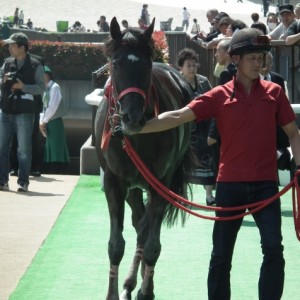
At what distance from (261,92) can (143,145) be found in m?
1.34

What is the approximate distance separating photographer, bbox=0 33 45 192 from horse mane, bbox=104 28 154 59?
250 inches

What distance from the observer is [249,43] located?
6.57 meters

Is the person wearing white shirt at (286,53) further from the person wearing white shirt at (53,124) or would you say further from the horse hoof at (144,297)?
the horse hoof at (144,297)

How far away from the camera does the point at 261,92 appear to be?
6605 millimetres

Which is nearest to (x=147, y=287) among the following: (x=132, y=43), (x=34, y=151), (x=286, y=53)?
(x=132, y=43)

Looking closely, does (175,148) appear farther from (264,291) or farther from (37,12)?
(37,12)

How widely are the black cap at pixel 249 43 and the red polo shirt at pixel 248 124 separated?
212 millimetres

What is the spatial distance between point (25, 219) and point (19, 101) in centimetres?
249

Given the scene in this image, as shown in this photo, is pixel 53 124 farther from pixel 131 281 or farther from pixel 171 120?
pixel 171 120

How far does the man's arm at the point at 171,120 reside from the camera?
21.9 feet

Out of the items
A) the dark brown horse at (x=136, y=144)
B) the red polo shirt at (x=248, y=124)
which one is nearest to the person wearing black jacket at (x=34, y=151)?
the dark brown horse at (x=136, y=144)

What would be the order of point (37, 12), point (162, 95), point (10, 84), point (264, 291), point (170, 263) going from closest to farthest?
point (264, 291) < point (162, 95) < point (170, 263) < point (10, 84) < point (37, 12)

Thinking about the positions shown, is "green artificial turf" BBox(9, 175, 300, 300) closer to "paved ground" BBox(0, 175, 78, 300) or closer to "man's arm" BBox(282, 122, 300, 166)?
"paved ground" BBox(0, 175, 78, 300)

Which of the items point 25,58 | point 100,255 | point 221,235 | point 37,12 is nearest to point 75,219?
point 100,255
